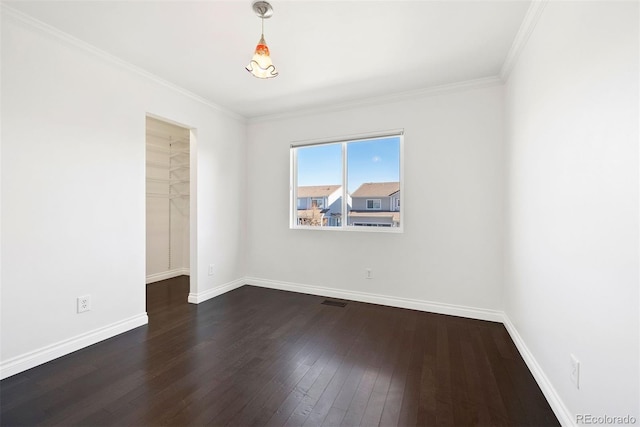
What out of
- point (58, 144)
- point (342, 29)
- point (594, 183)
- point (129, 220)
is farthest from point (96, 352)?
point (594, 183)

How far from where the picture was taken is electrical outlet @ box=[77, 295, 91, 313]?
235 centimetres

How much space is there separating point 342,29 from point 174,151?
3.79m

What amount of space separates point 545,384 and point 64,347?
351 cm

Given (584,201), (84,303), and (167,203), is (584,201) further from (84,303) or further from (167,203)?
(167,203)

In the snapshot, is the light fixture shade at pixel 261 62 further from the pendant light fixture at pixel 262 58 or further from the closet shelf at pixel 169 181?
the closet shelf at pixel 169 181

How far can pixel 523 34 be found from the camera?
2.10 m

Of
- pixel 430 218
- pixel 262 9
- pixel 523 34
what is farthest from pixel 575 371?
pixel 262 9

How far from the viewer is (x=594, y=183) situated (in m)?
1.26

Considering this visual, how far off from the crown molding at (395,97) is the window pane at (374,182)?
Result: 462mm

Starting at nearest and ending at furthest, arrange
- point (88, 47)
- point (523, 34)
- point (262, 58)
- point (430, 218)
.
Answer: point (262, 58) < point (523, 34) < point (88, 47) < point (430, 218)

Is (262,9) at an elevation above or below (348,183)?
above

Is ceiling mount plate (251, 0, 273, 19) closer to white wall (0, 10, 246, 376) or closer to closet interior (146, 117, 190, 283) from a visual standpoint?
white wall (0, 10, 246, 376)

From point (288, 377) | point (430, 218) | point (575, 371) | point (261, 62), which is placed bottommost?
point (288, 377)

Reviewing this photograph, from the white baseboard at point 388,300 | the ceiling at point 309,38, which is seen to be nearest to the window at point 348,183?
the ceiling at point 309,38
